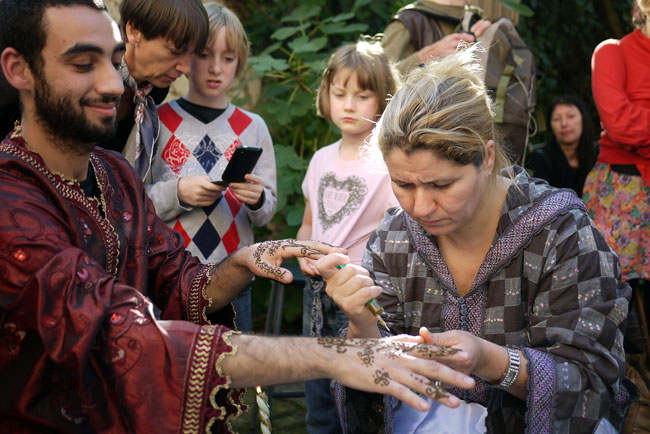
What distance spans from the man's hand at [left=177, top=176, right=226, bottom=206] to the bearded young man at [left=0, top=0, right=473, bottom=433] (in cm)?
88

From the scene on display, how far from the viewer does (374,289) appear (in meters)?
2.01

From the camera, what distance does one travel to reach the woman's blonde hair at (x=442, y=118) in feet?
7.06

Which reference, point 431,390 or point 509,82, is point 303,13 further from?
point 431,390

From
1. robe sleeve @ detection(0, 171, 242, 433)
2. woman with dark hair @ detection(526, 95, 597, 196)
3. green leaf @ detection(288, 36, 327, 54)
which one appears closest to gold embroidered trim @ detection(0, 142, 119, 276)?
robe sleeve @ detection(0, 171, 242, 433)

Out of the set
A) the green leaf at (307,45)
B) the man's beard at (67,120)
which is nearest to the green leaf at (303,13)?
the green leaf at (307,45)

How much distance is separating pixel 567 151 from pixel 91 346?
4.15m

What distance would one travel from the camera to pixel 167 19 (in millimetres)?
2895

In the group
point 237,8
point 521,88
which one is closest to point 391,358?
point 521,88

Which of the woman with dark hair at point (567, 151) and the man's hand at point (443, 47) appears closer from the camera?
the man's hand at point (443, 47)

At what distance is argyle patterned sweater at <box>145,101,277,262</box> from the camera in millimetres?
3146

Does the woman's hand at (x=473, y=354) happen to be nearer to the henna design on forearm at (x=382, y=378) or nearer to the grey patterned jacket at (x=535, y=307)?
the grey patterned jacket at (x=535, y=307)

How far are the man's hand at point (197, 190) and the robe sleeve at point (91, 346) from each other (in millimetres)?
1154

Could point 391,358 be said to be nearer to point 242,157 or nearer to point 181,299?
point 181,299

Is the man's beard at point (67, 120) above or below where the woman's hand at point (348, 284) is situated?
above
